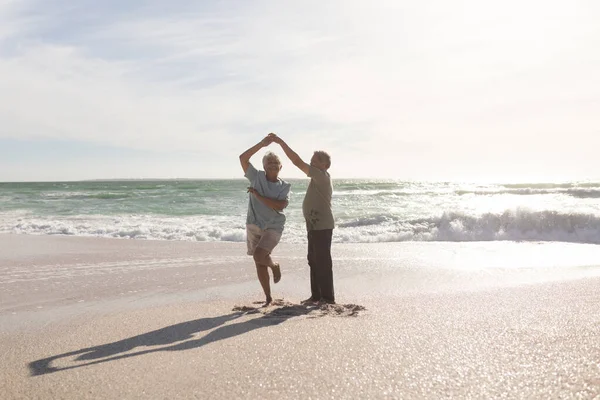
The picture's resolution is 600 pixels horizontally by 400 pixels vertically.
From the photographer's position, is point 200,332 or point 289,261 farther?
point 289,261

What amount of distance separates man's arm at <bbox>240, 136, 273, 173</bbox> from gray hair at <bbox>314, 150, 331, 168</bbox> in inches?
22.2

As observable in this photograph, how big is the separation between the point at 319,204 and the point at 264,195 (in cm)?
63

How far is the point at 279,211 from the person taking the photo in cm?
532

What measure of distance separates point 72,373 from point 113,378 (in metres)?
0.31

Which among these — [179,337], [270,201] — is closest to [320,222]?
[270,201]

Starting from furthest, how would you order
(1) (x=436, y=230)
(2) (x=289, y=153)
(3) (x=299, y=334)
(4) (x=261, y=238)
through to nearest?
(1) (x=436, y=230), (4) (x=261, y=238), (2) (x=289, y=153), (3) (x=299, y=334)

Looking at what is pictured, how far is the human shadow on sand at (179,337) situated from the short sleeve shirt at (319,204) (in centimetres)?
90

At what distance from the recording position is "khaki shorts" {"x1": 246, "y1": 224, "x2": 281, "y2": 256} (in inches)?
208

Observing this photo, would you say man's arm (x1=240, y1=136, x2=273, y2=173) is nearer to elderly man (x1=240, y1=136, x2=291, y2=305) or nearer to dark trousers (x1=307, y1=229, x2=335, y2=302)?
elderly man (x1=240, y1=136, x2=291, y2=305)

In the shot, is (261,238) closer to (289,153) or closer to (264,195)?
(264,195)

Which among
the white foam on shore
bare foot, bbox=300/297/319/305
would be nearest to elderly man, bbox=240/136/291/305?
bare foot, bbox=300/297/319/305

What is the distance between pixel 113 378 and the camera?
3062 millimetres

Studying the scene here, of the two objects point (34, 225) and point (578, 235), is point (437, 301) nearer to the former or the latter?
point (578, 235)

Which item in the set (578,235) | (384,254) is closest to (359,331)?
(384,254)
